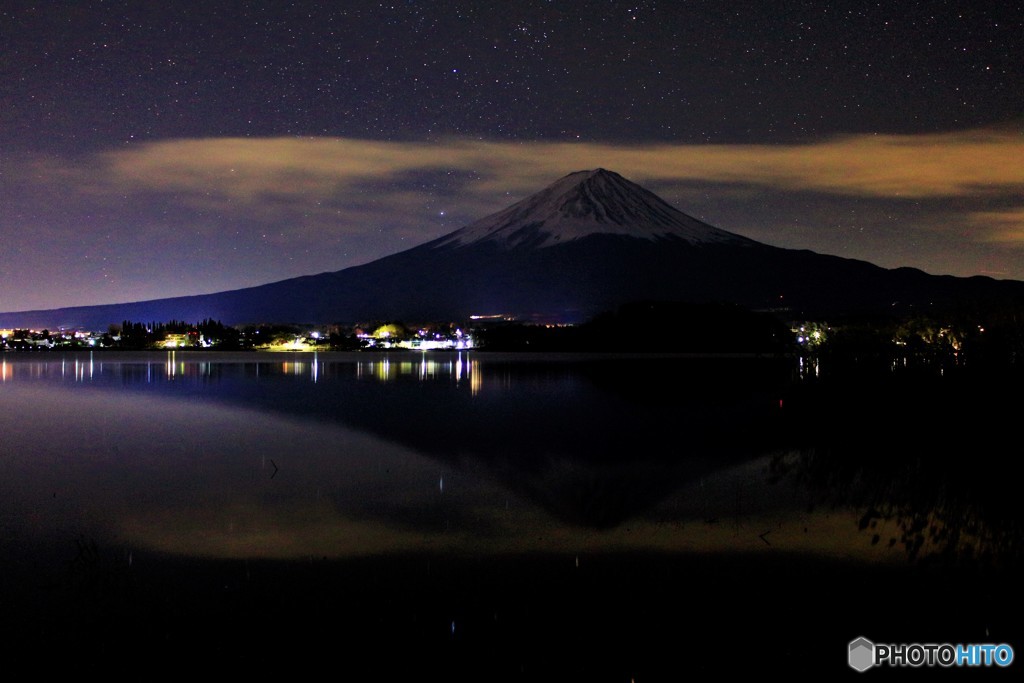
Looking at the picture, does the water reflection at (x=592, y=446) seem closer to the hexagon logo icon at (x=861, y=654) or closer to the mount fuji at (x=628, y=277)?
the hexagon logo icon at (x=861, y=654)

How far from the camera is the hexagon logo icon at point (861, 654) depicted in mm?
4977

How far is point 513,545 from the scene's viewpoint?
7609 mm

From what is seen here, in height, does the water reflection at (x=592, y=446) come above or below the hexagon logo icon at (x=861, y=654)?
below

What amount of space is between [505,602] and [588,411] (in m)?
15.8

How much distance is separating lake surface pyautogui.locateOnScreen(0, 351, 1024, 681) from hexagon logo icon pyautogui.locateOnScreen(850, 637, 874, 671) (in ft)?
0.20

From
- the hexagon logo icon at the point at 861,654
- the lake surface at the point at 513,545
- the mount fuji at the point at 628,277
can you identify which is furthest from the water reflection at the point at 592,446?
the mount fuji at the point at 628,277

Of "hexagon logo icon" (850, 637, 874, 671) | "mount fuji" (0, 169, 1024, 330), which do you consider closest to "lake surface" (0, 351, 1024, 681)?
"hexagon logo icon" (850, 637, 874, 671)

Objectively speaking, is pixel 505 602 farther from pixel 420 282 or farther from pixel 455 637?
pixel 420 282

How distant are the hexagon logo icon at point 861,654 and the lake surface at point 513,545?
0.06 metres

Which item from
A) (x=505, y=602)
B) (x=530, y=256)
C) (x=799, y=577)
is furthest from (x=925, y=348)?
(x=530, y=256)

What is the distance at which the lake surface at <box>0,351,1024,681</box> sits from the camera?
5.26 meters

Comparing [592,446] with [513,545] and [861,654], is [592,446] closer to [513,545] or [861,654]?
[513,545]

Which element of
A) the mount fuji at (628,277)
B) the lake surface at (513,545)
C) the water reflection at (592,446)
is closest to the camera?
the lake surface at (513,545)

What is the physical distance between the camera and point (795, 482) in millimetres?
11016
